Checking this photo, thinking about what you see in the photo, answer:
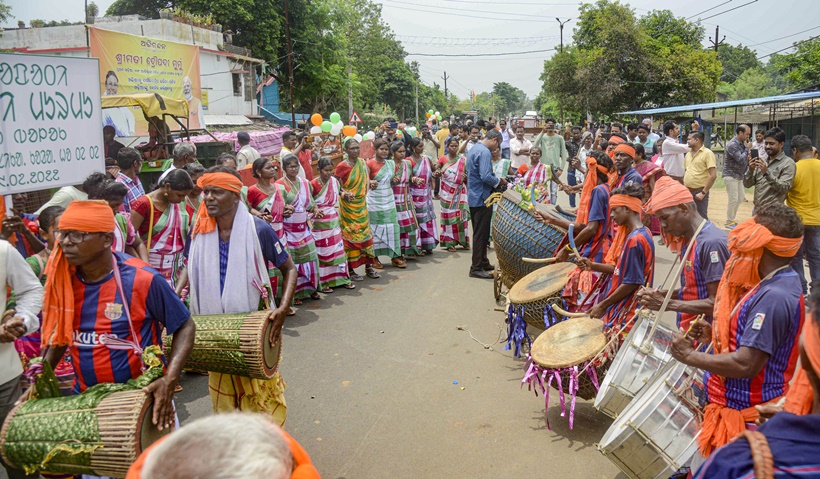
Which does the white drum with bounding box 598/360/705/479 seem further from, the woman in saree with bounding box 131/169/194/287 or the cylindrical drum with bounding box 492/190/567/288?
the woman in saree with bounding box 131/169/194/287

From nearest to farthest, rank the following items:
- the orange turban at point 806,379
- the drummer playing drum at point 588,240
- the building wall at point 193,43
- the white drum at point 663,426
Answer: the orange turban at point 806,379 → the white drum at point 663,426 → the drummer playing drum at point 588,240 → the building wall at point 193,43

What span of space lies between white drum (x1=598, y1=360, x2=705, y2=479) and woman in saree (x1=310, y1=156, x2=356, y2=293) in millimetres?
5841

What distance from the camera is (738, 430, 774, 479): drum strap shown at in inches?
58.7

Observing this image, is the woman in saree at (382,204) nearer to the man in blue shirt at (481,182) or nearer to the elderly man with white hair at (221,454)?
the man in blue shirt at (481,182)

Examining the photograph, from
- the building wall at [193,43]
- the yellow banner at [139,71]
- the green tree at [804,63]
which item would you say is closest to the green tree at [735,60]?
the green tree at [804,63]

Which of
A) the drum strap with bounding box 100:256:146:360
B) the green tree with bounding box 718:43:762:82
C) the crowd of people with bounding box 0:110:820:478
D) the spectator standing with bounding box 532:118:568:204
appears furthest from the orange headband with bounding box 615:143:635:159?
the green tree with bounding box 718:43:762:82

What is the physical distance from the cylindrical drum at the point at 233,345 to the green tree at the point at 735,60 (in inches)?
3720

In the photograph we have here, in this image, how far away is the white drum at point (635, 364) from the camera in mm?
3424

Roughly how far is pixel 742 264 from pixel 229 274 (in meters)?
2.79

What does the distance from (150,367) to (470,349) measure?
13.0ft

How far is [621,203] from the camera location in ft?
14.8

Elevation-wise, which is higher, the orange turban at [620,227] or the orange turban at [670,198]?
the orange turban at [670,198]

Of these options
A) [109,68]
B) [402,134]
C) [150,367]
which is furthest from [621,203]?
[109,68]

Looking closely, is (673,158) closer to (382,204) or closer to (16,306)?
(382,204)
